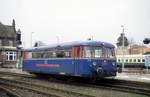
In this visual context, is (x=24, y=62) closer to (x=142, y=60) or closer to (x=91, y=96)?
(x=91, y=96)

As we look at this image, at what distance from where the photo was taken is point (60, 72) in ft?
69.9

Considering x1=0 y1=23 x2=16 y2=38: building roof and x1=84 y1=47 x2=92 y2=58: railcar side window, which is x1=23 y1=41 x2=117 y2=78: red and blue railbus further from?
x1=0 y1=23 x2=16 y2=38: building roof

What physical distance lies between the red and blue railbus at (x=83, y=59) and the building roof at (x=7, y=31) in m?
53.3

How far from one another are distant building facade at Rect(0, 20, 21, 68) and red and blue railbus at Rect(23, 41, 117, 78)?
1832 inches

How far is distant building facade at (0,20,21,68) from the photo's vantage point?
68.0 m

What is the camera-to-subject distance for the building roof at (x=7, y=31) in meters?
73.6

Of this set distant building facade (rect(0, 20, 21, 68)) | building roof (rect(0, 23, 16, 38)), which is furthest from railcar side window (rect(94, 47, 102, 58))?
building roof (rect(0, 23, 16, 38))

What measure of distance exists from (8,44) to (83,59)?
58.1m

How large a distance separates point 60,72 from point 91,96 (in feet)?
26.5

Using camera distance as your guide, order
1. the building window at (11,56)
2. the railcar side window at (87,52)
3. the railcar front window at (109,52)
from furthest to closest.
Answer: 1. the building window at (11,56)
2. the railcar front window at (109,52)
3. the railcar side window at (87,52)

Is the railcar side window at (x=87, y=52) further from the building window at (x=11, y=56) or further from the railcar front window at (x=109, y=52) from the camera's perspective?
the building window at (x=11, y=56)

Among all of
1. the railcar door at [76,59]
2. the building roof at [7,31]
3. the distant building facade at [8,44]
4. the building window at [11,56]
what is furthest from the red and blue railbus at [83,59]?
the building roof at [7,31]

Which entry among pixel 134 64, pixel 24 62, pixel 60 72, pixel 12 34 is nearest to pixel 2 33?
pixel 12 34

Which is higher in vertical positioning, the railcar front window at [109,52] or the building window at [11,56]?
the building window at [11,56]
